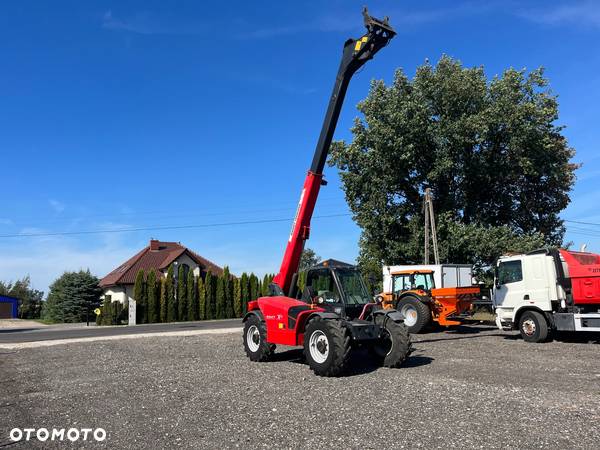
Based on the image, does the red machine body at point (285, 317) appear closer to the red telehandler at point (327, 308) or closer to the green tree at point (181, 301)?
the red telehandler at point (327, 308)

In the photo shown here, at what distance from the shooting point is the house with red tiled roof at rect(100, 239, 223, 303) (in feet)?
152

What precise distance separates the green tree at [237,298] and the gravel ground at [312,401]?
97.3 ft

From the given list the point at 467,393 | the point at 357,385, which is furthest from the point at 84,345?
the point at 467,393

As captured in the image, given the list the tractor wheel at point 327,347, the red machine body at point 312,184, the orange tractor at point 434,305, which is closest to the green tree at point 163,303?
the orange tractor at point 434,305

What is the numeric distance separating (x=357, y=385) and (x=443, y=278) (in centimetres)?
1175

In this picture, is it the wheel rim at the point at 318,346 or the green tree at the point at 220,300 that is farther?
the green tree at the point at 220,300

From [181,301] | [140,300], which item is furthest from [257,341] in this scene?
[181,301]

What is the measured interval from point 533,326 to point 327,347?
27.9 feet

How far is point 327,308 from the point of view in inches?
408

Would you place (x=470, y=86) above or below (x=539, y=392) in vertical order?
above

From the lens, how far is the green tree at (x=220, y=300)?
1615 inches

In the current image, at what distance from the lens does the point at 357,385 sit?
8.42 m

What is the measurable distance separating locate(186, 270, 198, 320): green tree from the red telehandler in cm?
2895

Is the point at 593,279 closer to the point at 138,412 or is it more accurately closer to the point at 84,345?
the point at 138,412
